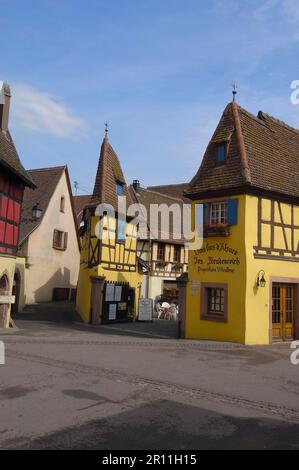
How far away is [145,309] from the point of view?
25.4 m

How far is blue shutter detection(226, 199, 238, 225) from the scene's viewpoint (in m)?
16.7

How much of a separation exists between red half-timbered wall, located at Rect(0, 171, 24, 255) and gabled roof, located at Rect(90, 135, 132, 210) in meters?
5.32

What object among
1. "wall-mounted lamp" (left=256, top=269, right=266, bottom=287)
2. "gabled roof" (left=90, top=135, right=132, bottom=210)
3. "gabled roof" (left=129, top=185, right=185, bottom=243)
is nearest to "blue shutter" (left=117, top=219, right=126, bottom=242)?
"gabled roof" (left=90, top=135, right=132, bottom=210)

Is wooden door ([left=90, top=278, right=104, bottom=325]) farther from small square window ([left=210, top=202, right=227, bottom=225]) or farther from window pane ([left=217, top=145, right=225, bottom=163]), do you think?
window pane ([left=217, top=145, right=225, bottom=163])

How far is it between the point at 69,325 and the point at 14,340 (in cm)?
681

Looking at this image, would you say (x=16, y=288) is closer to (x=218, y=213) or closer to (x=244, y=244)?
(x=218, y=213)

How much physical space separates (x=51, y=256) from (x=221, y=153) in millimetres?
16909

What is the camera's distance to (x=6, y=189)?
730 inches

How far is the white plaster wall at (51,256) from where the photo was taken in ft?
96.3

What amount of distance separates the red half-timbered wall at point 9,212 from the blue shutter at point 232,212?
8825mm

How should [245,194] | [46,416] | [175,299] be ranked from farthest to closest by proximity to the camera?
[175,299], [245,194], [46,416]
